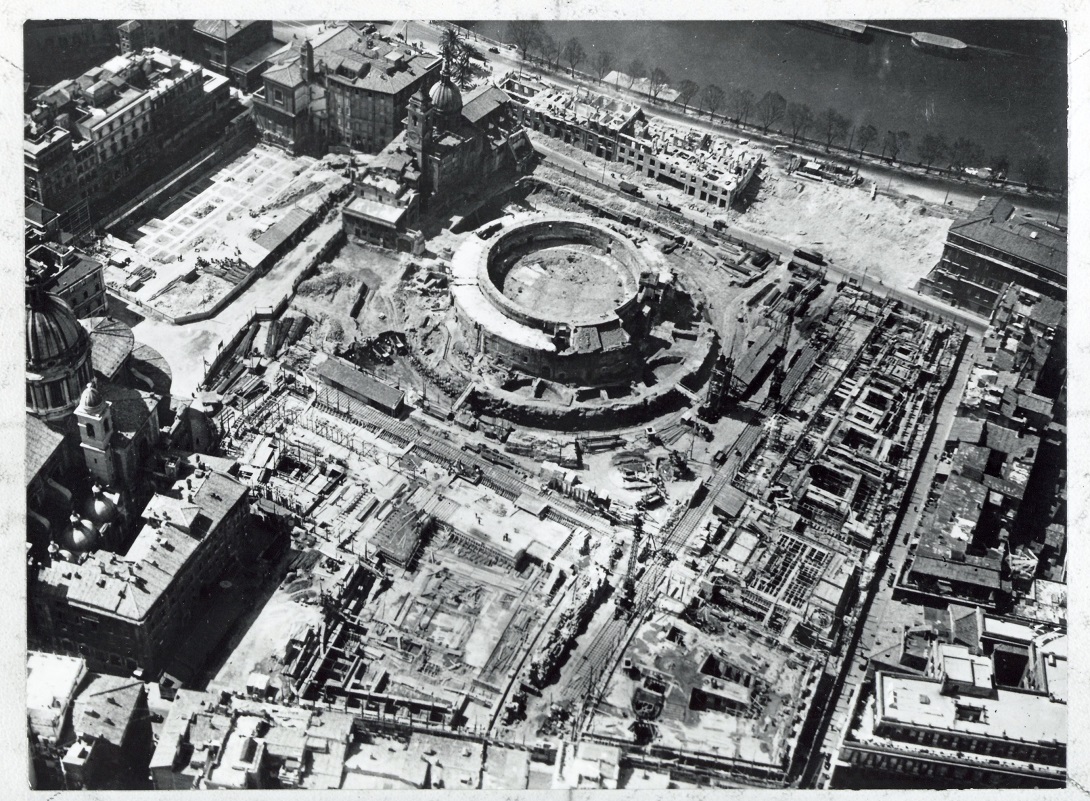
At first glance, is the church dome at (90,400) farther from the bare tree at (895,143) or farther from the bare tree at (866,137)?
the bare tree at (895,143)

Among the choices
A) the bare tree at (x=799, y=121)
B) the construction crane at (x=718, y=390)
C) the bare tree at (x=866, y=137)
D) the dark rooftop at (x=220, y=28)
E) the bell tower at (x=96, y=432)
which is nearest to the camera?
the bell tower at (x=96, y=432)

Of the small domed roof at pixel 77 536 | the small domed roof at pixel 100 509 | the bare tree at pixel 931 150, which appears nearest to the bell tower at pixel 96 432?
the small domed roof at pixel 100 509

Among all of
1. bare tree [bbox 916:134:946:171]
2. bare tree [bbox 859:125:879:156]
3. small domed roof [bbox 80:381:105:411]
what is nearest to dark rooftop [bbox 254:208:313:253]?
small domed roof [bbox 80:381:105:411]

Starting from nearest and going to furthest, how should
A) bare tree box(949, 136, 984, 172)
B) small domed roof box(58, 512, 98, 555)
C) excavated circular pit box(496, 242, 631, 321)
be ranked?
small domed roof box(58, 512, 98, 555), excavated circular pit box(496, 242, 631, 321), bare tree box(949, 136, 984, 172)

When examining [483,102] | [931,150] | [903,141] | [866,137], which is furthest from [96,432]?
[903,141]

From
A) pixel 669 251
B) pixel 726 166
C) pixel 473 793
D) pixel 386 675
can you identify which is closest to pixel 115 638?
pixel 386 675

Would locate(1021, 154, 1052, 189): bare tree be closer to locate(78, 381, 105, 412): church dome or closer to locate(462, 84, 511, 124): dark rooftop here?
locate(462, 84, 511, 124): dark rooftop
